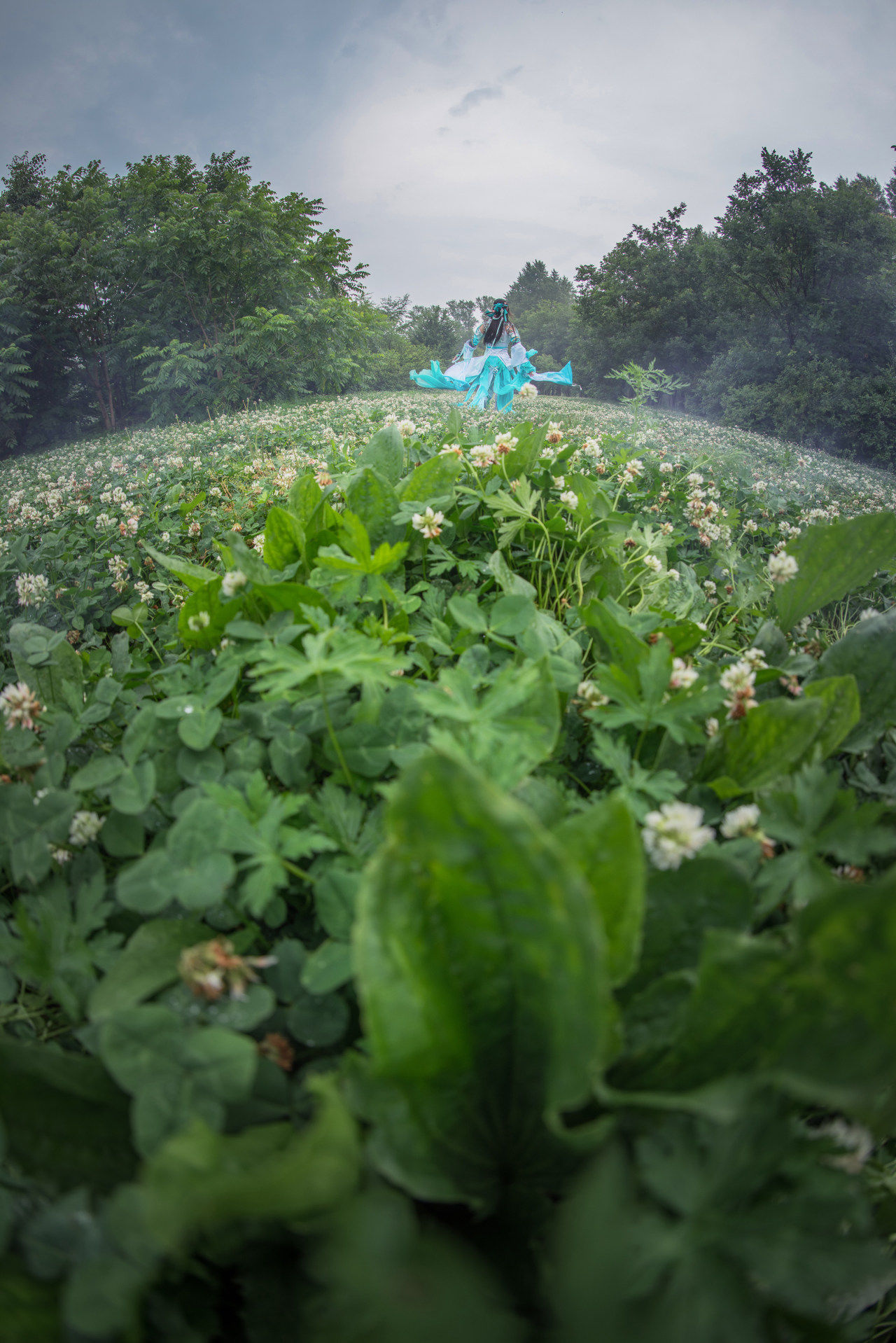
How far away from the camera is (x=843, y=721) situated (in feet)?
3.43

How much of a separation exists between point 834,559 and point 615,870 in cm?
134

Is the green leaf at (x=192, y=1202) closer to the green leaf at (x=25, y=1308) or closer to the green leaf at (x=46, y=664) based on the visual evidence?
the green leaf at (x=25, y=1308)

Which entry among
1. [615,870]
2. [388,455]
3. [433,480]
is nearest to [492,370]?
[388,455]

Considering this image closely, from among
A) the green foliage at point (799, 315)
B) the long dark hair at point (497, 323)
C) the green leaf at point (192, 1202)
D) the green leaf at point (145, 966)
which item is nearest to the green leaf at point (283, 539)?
the green leaf at point (145, 966)

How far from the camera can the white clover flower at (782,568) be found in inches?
56.3

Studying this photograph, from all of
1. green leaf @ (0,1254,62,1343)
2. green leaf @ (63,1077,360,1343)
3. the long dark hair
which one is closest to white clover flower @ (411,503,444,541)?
green leaf @ (63,1077,360,1343)

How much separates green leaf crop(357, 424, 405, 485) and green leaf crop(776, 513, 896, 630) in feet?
3.67

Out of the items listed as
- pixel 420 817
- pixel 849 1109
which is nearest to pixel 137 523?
pixel 420 817

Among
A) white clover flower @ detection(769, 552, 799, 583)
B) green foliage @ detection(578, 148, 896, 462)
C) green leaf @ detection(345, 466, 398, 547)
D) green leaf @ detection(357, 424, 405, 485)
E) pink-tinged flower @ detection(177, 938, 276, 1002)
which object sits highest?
green foliage @ detection(578, 148, 896, 462)

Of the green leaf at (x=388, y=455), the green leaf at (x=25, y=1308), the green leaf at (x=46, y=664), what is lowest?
the green leaf at (x=25, y=1308)

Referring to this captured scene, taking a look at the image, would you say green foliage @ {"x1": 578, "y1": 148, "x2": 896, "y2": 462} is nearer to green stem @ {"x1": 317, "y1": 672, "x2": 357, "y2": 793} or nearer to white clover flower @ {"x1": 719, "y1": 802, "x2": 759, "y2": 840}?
white clover flower @ {"x1": 719, "y1": 802, "x2": 759, "y2": 840}

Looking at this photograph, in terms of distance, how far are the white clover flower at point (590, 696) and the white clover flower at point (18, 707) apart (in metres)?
1.03

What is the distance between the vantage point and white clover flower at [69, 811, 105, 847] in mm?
934

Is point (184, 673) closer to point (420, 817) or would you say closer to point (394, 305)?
point (420, 817)
